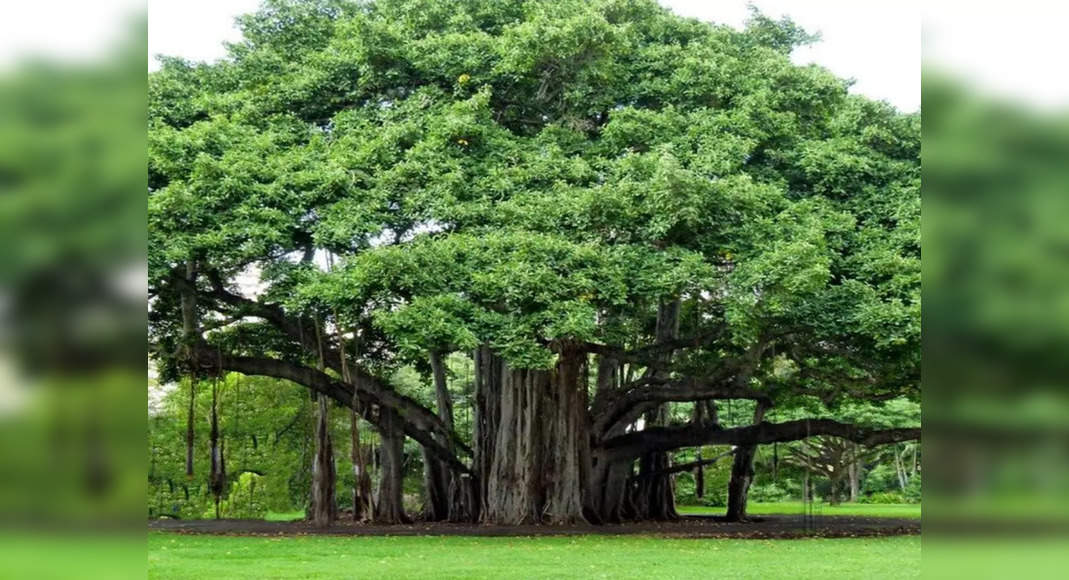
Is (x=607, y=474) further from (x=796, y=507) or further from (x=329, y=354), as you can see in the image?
(x=796, y=507)

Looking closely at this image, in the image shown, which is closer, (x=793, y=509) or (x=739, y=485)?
(x=739, y=485)

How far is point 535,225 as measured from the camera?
1341 centimetres

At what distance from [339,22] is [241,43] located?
203cm

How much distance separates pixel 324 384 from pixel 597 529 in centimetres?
478

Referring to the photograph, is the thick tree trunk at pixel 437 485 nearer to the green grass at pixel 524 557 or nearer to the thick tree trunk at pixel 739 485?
the green grass at pixel 524 557

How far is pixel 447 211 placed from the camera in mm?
13695

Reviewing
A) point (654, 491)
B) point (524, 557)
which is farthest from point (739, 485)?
point (524, 557)

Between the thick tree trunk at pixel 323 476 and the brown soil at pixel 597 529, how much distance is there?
9.0 inches

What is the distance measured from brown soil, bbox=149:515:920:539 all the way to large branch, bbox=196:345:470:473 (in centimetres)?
132

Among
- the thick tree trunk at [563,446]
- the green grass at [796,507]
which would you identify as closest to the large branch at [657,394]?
the thick tree trunk at [563,446]

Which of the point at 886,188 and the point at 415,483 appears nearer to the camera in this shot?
the point at 886,188
